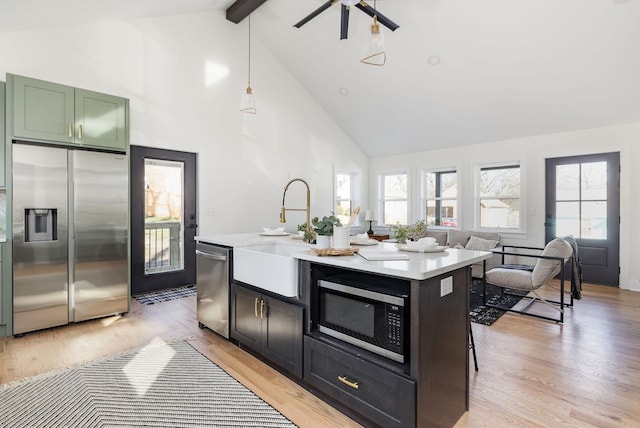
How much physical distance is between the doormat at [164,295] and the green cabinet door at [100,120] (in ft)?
6.38

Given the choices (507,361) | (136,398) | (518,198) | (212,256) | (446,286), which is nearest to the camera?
(446,286)

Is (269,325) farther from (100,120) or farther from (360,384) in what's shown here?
(100,120)

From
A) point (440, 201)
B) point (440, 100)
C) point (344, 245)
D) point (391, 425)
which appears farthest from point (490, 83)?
point (391, 425)

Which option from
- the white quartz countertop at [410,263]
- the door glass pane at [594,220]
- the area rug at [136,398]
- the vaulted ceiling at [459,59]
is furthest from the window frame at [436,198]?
the area rug at [136,398]

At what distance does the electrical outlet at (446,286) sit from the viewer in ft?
5.71

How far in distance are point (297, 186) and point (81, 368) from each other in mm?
4533

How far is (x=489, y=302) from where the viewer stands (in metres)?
4.17

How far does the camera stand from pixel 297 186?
6.46 meters

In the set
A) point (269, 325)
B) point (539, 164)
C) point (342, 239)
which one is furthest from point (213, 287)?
point (539, 164)

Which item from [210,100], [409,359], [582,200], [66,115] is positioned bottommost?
[409,359]

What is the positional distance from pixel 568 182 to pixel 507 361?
4073 millimetres

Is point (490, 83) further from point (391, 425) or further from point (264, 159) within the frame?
point (391, 425)

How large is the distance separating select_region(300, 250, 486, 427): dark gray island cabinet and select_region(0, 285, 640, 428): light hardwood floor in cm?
17

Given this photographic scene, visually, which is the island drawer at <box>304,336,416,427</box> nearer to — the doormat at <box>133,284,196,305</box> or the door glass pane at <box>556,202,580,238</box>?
the doormat at <box>133,284,196,305</box>
